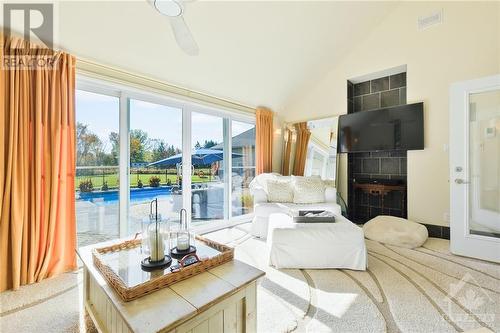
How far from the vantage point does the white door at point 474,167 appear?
2.48 metres

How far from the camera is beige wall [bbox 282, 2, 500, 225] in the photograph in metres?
2.87

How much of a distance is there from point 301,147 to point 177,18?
3.39m

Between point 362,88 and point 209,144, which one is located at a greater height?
point 362,88

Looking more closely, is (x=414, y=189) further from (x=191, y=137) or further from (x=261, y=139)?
(x=191, y=137)

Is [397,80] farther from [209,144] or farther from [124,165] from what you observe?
[124,165]

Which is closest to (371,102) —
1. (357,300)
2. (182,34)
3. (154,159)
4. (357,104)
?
(357,104)

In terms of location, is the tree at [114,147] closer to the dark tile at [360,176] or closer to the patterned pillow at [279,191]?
the patterned pillow at [279,191]

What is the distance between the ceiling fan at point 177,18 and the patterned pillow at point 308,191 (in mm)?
2437

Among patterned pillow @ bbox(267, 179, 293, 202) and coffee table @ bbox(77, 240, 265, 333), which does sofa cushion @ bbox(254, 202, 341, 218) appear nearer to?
patterned pillow @ bbox(267, 179, 293, 202)

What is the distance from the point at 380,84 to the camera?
3.96 meters

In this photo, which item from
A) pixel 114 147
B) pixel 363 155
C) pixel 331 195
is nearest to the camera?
pixel 114 147

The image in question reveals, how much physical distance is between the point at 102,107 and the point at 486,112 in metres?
4.21

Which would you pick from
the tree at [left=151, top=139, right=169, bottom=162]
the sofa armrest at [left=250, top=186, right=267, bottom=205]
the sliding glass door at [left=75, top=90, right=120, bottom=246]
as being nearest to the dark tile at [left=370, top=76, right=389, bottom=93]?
the sofa armrest at [left=250, top=186, right=267, bottom=205]

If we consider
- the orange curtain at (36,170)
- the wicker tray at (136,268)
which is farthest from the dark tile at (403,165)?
the orange curtain at (36,170)
